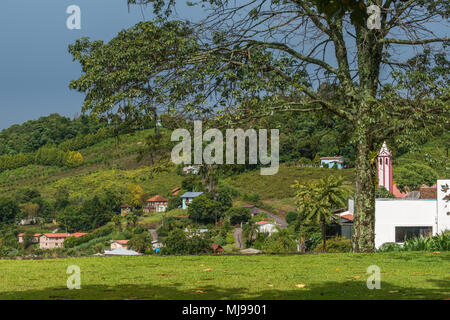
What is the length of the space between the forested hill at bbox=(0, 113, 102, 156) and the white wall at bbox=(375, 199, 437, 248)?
432ft

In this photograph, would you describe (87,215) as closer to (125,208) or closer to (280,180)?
(125,208)

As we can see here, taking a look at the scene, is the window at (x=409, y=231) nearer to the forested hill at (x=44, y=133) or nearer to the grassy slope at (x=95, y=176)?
the grassy slope at (x=95, y=176)

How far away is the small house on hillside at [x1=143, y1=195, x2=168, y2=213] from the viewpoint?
117637 millimetres

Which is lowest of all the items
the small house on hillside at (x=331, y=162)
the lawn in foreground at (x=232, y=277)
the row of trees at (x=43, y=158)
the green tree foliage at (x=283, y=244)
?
the green tree foliage at (x=283, y=244)

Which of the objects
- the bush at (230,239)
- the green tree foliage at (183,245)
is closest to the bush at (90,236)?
the bush at (230,239)

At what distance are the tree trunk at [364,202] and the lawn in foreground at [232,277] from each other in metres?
2.19

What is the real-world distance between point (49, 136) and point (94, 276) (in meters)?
165

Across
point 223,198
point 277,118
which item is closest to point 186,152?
point 277,118

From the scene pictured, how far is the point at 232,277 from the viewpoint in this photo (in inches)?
303

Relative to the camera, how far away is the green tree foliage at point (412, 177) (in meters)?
83.5

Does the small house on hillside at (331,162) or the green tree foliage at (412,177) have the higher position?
the small house on hillside at (331,162)

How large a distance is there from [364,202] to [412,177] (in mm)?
74508
